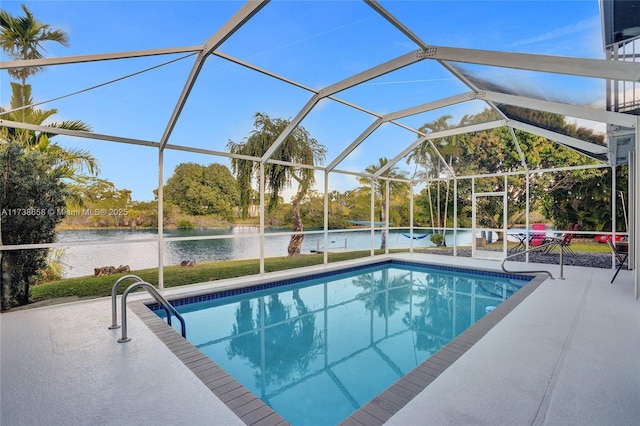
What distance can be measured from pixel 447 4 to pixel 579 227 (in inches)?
565

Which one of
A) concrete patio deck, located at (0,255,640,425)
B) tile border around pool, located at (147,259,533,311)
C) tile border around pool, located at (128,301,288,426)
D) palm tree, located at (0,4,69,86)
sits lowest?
tile border around pool, located at (147,259,533,311)

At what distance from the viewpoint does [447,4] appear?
3.50 meters

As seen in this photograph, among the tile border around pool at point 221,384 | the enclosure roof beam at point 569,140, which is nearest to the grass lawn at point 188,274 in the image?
the tile border around pool at point 221,384

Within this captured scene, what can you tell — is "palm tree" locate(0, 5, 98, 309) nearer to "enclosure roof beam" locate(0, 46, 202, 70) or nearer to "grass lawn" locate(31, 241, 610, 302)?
"grass lawn" locate(31, 241, 610, 302)

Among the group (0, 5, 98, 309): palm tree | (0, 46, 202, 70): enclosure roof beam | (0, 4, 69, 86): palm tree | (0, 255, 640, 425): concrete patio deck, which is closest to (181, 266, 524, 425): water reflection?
(0, 255, 640, 425): concrete patio deck

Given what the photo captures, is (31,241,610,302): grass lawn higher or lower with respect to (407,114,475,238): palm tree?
lower

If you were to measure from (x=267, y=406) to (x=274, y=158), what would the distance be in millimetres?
10282

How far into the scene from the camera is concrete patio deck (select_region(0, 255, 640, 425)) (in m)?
2.25

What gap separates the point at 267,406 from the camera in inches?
95.3

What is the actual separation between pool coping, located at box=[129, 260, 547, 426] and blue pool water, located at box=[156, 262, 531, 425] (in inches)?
23.3

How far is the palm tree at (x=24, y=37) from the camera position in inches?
252

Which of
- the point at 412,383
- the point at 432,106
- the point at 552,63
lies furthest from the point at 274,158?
the point at 412,383

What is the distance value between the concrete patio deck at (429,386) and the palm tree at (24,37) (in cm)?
523

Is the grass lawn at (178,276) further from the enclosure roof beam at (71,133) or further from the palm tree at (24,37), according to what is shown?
the palm tree at (24,37)
